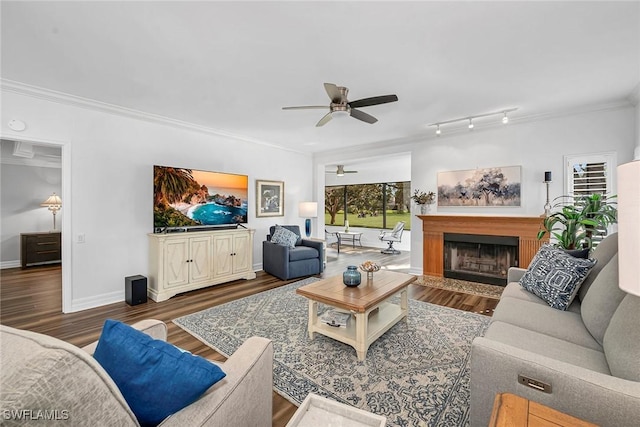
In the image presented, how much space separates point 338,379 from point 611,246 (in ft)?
7.42

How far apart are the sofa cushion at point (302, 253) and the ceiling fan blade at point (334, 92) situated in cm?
277

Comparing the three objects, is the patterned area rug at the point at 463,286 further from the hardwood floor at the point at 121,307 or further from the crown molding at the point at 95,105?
the crown molding at the point at 95,105

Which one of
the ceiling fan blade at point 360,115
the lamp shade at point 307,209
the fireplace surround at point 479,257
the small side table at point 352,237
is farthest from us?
the small side table at point 352,237

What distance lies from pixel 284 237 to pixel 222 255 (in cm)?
116

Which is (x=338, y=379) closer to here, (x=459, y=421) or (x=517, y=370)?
(x=459, y=421)

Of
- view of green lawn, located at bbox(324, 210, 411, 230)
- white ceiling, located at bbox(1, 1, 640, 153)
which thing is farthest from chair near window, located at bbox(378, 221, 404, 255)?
white ceiling, located at bbox(1, 1, 640, 153)

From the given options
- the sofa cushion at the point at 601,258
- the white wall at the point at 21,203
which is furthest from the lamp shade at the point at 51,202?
the sofa cushion at the point at 601,258

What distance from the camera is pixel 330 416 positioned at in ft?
3.49

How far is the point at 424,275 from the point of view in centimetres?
511

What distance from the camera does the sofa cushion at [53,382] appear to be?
0.54m

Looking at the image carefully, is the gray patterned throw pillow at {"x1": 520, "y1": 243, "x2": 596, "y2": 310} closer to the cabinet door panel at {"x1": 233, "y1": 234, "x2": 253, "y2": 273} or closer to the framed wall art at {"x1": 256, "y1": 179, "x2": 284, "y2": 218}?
the cabinet door panel at {"x1": 233, "y1": 234, "x2": 253, "y2": 273}

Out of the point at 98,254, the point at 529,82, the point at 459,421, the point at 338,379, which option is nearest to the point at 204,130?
the point at 98,254

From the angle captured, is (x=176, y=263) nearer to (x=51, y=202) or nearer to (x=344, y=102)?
(x=344, y=102)

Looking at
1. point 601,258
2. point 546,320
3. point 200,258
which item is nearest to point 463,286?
point 601,258
